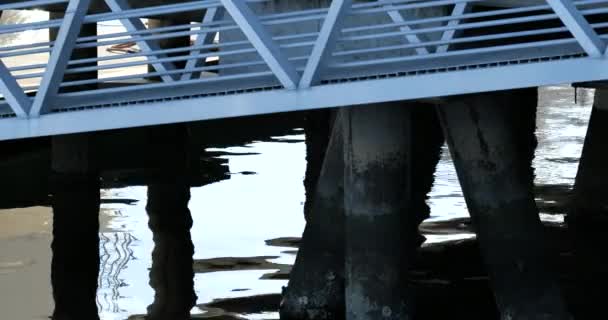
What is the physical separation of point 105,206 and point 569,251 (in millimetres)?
9362

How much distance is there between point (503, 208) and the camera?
16703 millimetres

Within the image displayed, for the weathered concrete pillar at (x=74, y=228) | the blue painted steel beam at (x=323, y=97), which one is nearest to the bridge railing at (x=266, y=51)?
the blue painted steel beam at (x=323, y=97)

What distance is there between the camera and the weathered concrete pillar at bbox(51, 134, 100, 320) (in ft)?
65.0

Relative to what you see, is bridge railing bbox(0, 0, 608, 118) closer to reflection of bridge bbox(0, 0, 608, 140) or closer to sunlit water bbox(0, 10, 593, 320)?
reflection of bridge bbox(0, 0, 608, 140)

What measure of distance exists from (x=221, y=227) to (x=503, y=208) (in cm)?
903

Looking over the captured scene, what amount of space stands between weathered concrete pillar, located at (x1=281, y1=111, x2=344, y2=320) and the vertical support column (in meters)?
2.78

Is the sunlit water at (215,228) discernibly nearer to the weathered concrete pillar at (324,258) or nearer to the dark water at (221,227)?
the dark water at (221,227)

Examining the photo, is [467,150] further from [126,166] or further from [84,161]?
[126,166]

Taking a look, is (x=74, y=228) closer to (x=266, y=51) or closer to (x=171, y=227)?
(x=171, y=227)

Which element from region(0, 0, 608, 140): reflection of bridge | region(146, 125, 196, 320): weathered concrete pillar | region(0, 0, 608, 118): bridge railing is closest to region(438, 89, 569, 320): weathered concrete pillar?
region(0, 0, 608, 118): bridge railing

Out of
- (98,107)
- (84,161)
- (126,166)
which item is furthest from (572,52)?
(126,166)

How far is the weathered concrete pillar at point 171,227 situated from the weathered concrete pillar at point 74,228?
0.97 m

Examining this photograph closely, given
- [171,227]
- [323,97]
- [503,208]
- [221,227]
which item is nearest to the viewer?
[323,97]

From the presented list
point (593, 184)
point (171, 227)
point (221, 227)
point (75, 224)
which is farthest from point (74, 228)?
point (593, 184)
